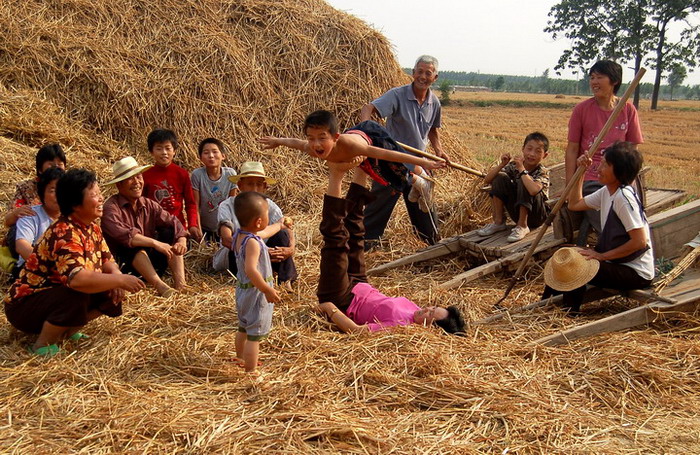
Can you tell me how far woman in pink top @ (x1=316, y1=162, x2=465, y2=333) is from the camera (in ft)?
12.7

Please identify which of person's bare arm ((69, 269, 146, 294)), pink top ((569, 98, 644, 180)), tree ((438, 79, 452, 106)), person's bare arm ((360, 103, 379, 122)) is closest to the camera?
person's bare arm ((69, 269, 146, 294))

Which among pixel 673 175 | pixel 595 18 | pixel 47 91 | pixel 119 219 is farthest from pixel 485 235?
pixel 595 18

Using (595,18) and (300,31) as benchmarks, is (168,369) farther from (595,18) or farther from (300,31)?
(595,18)

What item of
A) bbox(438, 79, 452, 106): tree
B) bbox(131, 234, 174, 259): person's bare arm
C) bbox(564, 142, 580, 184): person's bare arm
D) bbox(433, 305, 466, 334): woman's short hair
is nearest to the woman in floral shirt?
bbox(131, 234, 174, 259): person's bare arm

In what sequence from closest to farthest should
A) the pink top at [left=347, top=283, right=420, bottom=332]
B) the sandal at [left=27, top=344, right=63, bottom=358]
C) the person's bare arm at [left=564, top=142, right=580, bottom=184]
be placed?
the sandal at [left=27, top=344, right=63, bottom=358]
the pink top at [left=347, top=283, right=420, bottom=332]
the person's bare arm at [left=564, top=142, right=580, bottom=184]

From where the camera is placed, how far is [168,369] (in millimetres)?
3447

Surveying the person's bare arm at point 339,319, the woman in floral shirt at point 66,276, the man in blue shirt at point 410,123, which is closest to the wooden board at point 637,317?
the person's bare arm at point 339,319

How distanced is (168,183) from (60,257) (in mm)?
1953

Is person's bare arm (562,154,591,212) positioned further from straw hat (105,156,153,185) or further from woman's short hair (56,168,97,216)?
woman's short hair (56,168,97,216)

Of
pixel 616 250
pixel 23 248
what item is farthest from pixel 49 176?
pixel 616 250

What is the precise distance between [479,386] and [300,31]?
23.2 feet

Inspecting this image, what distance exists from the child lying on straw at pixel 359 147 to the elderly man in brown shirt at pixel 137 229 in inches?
46.4

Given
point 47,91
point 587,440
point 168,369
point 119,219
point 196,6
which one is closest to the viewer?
point 587,440

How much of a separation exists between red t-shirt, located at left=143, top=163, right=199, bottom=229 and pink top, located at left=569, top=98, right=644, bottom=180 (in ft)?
11.0
